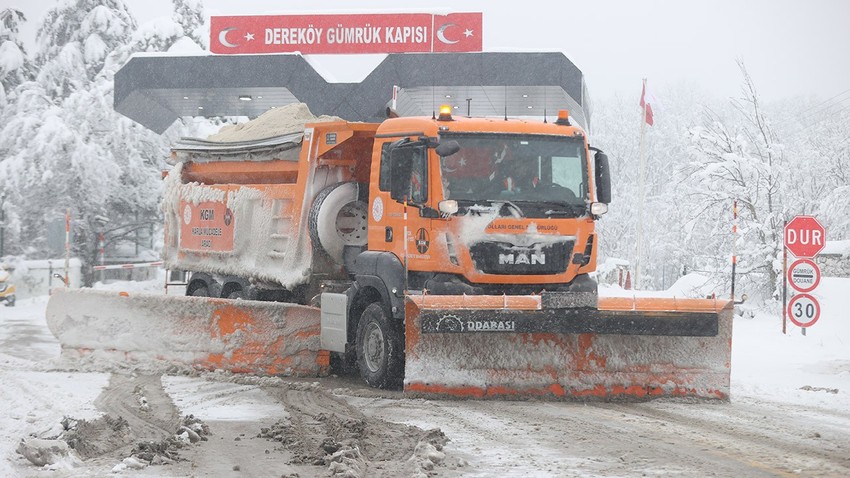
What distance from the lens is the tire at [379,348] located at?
1047 cm

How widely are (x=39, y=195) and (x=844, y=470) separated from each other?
90.7 feet

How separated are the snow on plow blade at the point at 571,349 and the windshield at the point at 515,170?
44.2 inches

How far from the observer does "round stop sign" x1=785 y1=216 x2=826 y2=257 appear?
15.5 m

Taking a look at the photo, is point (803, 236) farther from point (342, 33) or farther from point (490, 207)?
point (342, 33)

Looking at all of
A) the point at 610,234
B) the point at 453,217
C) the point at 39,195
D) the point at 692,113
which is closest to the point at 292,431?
the point at 453,217

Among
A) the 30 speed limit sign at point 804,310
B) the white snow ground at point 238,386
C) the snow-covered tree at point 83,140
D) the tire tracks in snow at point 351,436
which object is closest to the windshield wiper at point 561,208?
the white snow ground at point 238,386

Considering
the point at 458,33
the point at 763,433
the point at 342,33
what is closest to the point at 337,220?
the point at 763,433

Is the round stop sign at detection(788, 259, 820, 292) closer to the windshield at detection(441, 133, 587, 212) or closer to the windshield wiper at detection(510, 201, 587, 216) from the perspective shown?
the windshield at detection(441, 133, 587, 212)

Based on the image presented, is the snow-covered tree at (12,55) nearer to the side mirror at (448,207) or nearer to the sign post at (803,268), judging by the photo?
the sign post at (803,268)

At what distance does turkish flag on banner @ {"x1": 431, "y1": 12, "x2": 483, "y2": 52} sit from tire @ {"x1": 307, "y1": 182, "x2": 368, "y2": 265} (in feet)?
54.1

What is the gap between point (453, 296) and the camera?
965 centimetres

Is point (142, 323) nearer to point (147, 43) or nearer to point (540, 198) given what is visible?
point (540, 198)

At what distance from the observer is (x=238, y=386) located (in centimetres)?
1080

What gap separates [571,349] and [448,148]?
81.7 inches
